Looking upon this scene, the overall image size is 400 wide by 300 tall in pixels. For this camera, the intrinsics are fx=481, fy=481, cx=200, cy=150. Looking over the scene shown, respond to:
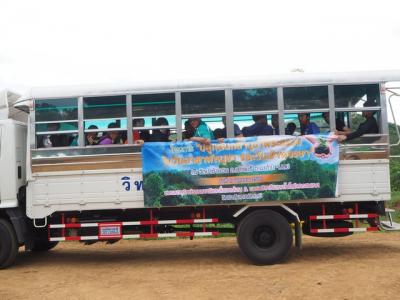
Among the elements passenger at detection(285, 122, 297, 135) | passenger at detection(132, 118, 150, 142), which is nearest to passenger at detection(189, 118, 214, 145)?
passenger at detection(132, 118, 150, 142)

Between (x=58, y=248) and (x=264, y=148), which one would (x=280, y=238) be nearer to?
(x=264, y=148)

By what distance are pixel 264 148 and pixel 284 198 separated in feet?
3.03

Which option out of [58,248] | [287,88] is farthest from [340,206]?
[58,248]

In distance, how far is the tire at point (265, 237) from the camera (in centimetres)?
830

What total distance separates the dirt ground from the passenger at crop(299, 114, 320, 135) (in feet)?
7.58

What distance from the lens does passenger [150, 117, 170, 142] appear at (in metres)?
8.48

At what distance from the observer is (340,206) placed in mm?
8609

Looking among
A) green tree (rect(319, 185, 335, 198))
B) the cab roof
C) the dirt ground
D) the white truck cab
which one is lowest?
the dirt ground

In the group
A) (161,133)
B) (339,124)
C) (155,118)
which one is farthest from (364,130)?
(155,118)

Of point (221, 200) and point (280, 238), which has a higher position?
point (221, 200)

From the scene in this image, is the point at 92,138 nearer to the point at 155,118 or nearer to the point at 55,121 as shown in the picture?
the point at 55,121

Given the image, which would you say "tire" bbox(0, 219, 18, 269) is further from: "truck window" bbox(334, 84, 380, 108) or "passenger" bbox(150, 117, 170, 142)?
"truck window" bbox(334, 84, 380, 108)

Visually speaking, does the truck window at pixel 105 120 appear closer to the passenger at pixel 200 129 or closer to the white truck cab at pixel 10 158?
the passenger at pixel 200 129

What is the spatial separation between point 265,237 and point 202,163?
1.70 meters
